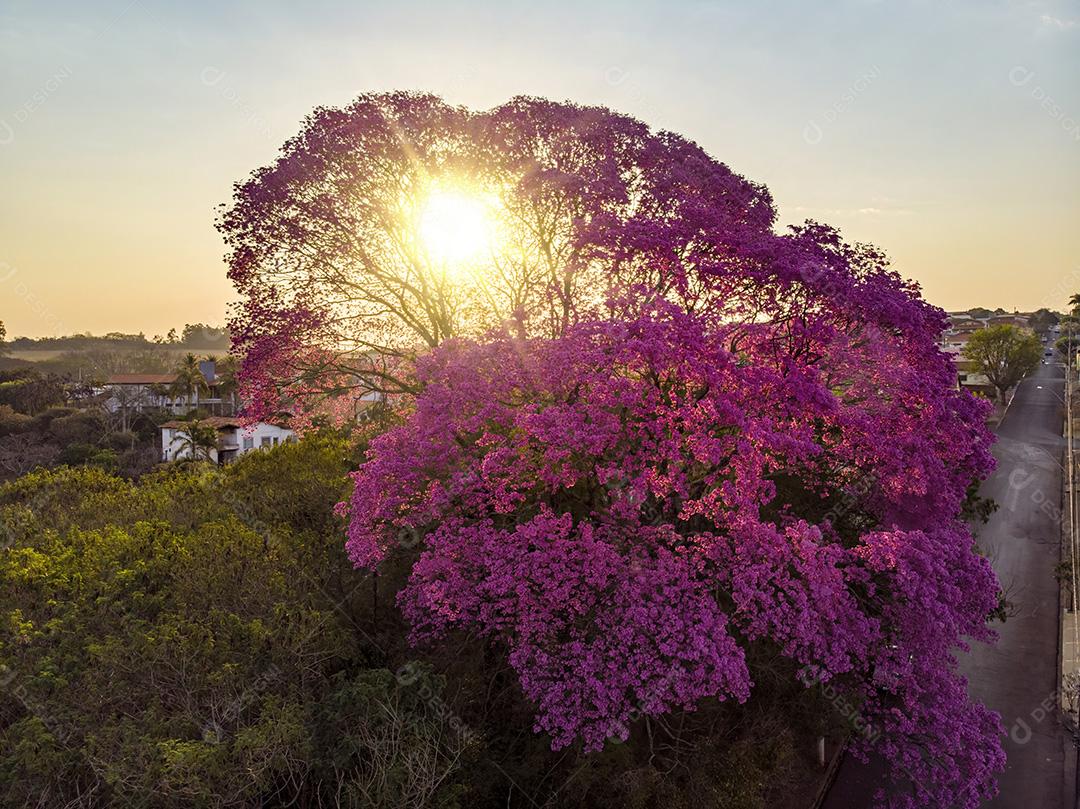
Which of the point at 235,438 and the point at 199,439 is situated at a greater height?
the point at 199,439

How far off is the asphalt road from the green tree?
62.5 ft

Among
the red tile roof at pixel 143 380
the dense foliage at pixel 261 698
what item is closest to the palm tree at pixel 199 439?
the red tile roof at pixel 143 380

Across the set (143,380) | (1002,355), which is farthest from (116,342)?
(1002,355)

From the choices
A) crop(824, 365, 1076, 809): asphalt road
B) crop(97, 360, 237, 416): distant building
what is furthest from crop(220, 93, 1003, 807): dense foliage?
crop(97, 360, 237, 416): distant building

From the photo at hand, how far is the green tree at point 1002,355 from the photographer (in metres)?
63.1

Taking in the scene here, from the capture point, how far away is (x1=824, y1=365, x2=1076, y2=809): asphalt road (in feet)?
53.1

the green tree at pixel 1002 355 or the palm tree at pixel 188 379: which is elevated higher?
the green tree at pixel 1002 355

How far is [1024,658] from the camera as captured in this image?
72.2 ft

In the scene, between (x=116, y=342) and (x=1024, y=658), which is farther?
(x=116, y=342)

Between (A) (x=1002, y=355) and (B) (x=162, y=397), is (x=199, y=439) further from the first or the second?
(A) (x=1002, y=355)

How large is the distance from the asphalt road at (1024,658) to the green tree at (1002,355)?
19.0 m

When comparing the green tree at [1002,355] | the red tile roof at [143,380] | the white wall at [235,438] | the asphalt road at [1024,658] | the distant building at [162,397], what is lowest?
the asphalt road at [1024,658]

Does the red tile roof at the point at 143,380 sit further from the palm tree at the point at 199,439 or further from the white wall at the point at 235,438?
the palm tree at the point at 199,439

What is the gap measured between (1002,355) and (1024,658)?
4940cm
